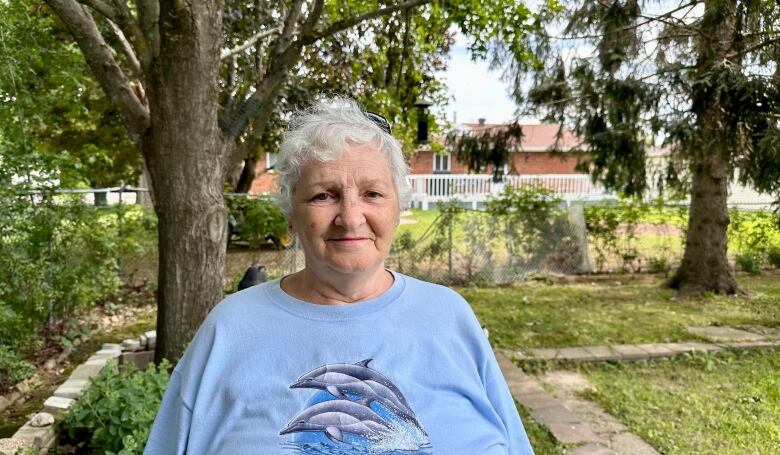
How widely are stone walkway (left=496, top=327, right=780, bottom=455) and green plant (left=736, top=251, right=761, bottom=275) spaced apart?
14.2ft

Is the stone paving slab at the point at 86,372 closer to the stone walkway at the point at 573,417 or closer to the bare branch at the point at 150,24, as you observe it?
the bare branch at the point at 150,24

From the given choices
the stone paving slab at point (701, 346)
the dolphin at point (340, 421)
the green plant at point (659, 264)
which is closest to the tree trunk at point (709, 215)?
the green plant at point (659, 264)

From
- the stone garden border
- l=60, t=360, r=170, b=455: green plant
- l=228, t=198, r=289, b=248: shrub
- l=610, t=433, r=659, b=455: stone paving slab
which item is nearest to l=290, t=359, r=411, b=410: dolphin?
l=60, t=360, r=170, b=455: green plant

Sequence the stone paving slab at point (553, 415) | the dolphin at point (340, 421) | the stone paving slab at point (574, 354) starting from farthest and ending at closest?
the stone paving slab at point (574, 354)
the stone paving slab at point (553, 415)
the dolphin at point (340, 421)

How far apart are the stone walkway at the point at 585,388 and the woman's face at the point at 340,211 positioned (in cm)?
242

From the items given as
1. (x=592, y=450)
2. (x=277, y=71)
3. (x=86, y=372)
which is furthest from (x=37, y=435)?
(x=592, y=450)

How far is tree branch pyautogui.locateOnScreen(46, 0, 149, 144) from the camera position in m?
3.68

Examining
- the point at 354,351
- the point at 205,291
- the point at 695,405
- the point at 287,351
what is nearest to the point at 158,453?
the point at 287,351

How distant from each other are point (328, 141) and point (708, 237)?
820 centimetres

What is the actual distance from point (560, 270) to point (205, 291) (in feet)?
24.9

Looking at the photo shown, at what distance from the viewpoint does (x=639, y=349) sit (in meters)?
5.65

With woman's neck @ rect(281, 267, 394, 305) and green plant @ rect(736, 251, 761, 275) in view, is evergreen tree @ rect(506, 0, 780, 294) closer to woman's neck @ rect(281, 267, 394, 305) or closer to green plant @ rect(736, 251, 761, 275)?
green plant @ rect(736, 251, 761, 275)

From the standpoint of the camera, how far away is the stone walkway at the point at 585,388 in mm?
3561

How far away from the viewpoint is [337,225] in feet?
5.03
